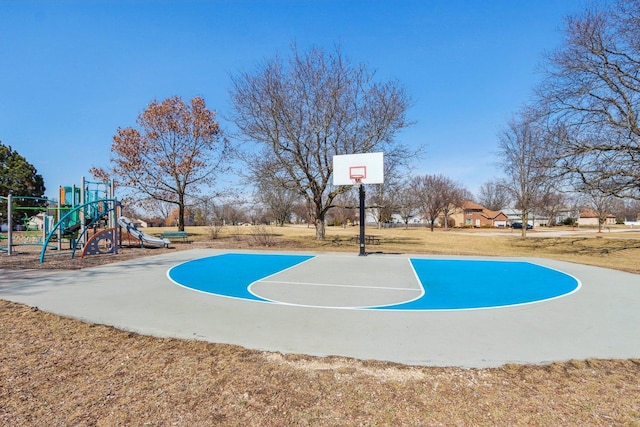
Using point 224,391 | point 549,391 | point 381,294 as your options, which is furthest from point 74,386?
point 381,294

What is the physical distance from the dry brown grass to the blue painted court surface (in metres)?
2.63

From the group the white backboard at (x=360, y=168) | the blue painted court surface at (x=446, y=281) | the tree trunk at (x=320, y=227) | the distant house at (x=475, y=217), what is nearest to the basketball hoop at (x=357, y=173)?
the white backboard at (x=360, y=168)

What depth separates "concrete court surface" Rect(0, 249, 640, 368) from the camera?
4082 mm

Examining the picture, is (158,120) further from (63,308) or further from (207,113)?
(63,308)

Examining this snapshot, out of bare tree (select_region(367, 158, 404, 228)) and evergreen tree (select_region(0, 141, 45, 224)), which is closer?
bare tree (select_region(367, 158, 404, 228))

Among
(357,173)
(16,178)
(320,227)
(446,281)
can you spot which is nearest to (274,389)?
(446,281)

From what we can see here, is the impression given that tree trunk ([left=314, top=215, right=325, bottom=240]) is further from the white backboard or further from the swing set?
the swing set

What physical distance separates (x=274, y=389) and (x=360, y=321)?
7.86 ft

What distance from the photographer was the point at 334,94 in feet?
63.2

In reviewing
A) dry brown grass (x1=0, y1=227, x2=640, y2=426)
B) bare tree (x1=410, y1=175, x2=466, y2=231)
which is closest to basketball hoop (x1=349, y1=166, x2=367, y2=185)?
dry brown grass (x1=0, y1=227, x2=640, y2=426)

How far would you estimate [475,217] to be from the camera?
7288 centimetres

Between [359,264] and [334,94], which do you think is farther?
[334,94]

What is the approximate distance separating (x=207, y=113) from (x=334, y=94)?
12.9 metres

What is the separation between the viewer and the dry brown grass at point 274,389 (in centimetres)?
267
